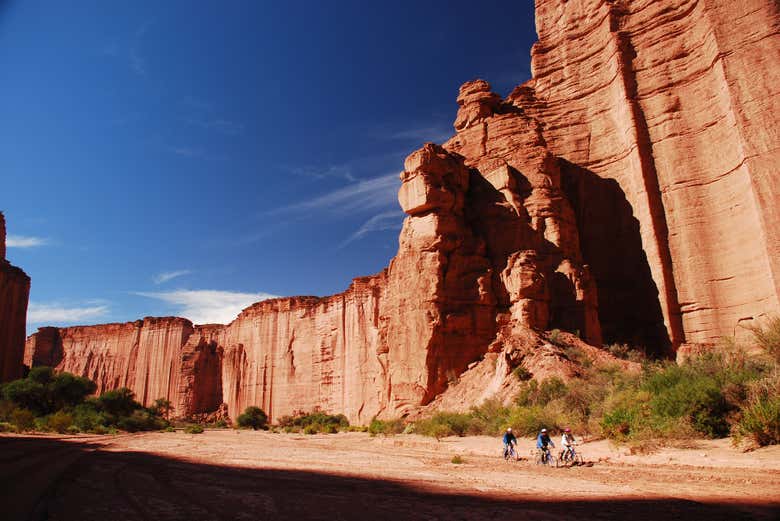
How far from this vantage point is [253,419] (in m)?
47.6

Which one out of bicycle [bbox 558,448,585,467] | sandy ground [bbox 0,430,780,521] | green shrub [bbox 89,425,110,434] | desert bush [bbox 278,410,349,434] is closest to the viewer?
sandy ground [bbox 0,430,780,521]

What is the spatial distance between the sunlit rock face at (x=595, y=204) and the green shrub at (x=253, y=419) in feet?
48.7

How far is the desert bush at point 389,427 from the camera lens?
77.4ft

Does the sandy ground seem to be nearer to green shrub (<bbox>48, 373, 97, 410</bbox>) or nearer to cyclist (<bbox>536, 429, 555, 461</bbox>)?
cyclist (<bbox>536, 429, 555, 461</bbox>)

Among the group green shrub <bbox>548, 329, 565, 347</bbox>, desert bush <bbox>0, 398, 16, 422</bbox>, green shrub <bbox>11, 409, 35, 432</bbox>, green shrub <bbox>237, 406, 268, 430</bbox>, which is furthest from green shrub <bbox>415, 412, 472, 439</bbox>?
green shrub <bbox>237, 406, 268, 430</bbox>

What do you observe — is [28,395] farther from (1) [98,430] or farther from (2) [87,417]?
(1) [98,430]

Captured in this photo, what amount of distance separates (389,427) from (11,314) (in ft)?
117

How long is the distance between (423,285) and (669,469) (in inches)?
715

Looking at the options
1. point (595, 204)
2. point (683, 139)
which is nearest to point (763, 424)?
point (683, 139)

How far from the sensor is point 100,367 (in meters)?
67.1

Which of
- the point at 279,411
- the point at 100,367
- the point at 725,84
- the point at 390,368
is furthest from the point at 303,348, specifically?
the point at 725,84

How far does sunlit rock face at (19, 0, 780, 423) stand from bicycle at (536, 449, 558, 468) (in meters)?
9.02

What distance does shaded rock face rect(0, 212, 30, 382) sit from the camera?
1640 inches

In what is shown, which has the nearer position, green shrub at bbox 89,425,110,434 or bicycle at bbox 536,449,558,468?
bicycle at bbox 536,449,558,468
